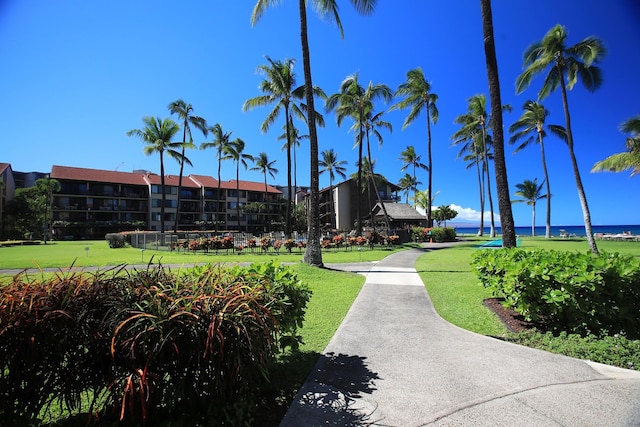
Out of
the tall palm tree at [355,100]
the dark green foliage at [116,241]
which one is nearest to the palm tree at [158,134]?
the dark green foliage at [116,241]

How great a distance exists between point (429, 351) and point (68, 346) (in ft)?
14.3

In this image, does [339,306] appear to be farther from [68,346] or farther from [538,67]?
[538,67]

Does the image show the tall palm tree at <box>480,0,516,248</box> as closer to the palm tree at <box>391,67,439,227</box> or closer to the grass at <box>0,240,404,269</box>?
the grass at <box>0,240,404,269</box>

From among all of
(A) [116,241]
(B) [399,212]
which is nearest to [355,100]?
(B) [399,212]

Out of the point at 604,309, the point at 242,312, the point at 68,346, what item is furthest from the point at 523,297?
the point at 68,346

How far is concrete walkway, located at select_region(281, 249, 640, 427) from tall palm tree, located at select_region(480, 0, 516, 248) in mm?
6162

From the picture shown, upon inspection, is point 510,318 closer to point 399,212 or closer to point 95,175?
point 399,212

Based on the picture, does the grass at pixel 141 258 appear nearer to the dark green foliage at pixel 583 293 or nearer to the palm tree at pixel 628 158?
the dark green foliage at pixel 583 293

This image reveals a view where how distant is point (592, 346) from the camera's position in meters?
4.49

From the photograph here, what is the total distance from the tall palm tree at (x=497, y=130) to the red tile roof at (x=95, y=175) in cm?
6461

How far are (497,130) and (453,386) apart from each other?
32.0 ft

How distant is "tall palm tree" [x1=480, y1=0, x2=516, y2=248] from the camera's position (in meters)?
10.2

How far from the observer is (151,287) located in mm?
2699

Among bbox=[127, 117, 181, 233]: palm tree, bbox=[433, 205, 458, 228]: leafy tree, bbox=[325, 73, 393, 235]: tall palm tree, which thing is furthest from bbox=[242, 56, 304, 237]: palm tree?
bbox=[433, 205, 458, 228]: leafy tree
